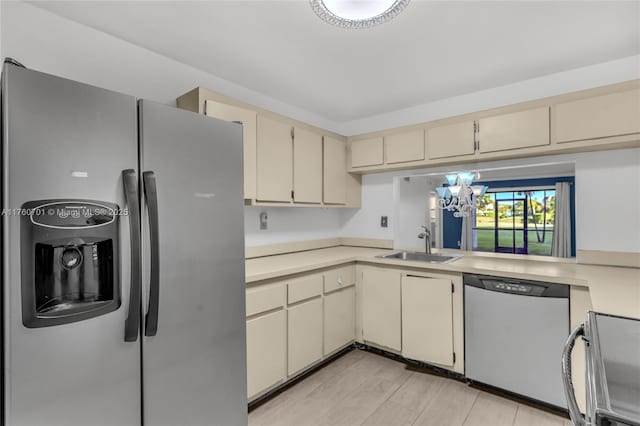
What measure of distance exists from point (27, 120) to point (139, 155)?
0.35 m

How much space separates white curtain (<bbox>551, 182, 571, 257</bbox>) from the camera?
245 cm

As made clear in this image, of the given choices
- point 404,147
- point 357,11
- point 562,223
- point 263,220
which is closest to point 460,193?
point 404,147

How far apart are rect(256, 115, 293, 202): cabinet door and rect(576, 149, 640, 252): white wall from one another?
2240mm

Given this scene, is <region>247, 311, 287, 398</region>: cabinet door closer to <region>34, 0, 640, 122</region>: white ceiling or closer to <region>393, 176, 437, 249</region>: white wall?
<region>393, 176, 437, 249</region>: white wall

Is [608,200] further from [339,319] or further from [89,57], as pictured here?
[89,57]

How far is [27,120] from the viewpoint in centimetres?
103

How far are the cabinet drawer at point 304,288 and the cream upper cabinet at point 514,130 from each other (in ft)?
5.55

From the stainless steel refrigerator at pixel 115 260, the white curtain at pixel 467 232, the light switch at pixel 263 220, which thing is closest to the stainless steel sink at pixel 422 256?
the white curtain at pixel 467 232

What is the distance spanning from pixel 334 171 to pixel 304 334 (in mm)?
1584

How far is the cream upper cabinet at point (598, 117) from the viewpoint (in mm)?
1943

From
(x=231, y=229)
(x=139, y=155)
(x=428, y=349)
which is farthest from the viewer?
(x=428, y=349)

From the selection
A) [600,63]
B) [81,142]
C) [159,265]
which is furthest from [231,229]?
[600,63]

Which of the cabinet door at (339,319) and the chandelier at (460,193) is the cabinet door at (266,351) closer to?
the cabinet door at (339,319)

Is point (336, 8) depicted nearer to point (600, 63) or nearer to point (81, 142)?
point (81, 142)
